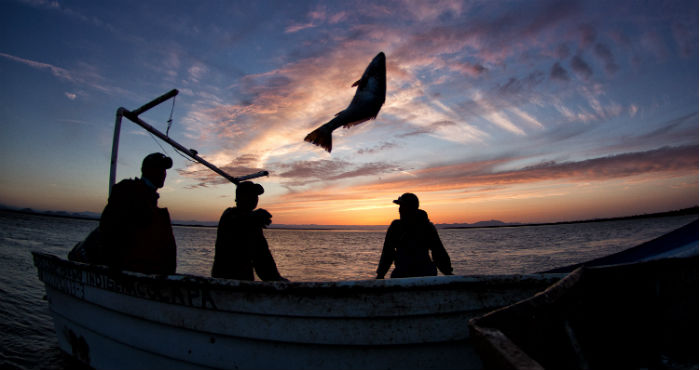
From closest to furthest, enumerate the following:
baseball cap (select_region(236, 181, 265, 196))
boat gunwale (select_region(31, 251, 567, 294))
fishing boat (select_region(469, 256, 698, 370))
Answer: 1. fishing boat (select_region(469, 256, 698, 370))
2. boat gunwale (select_region(31, 251, 567, 294))
3. baseball cap (select_region(236, 181, 265, 196))

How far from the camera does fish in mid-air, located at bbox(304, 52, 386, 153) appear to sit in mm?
2766

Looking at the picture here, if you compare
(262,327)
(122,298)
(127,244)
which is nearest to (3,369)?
(122,298)

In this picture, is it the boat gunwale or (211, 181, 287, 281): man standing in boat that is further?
(211, 181, 287, 281): man standing in boat

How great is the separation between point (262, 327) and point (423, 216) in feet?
8.75

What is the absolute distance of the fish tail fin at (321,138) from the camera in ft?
9.21

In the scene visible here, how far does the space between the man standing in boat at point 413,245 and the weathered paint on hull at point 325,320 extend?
1851mm

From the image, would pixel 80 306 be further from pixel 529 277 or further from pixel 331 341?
pixel 529 277

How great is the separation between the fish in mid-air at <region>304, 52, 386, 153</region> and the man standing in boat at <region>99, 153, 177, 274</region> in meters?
1.94

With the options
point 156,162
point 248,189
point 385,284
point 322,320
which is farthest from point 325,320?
point 156,162

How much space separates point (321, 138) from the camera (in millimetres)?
2818

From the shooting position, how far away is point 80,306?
152 inches

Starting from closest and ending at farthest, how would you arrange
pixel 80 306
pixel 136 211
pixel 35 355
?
pixel 136 211 → pixel 80 306 → pixel 35 355

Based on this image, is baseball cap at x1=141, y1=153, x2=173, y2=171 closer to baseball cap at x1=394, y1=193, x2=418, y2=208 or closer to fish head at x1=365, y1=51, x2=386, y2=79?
fish head at x1=365, y1=51, x2=386, y2=79

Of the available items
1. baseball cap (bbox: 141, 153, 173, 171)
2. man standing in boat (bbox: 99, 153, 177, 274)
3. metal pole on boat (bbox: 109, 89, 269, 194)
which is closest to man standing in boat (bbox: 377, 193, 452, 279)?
man standing in boat (bbox: 99, 153, 177, 274)
